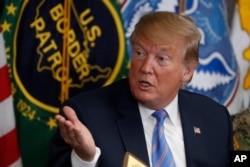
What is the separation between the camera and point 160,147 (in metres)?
1.67

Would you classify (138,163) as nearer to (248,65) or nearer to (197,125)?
(197,125)

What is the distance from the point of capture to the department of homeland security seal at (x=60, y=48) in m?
2.31

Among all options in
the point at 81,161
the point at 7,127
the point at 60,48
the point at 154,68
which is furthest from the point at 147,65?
the point at 7,127

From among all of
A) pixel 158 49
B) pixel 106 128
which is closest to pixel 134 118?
pixel 106 128

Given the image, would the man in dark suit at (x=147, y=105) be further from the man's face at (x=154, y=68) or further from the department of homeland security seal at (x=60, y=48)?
the department of homeland security seal at (x=60, y=48)

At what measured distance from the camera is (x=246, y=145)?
2385 mm

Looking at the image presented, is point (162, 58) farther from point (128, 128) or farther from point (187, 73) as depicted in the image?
point (128, 128)

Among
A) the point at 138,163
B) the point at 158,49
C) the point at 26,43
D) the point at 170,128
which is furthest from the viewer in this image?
the point at 26,43

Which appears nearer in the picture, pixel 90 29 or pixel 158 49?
pixel 158 49

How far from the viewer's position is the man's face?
162 centimetres

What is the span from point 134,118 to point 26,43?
0.82 m

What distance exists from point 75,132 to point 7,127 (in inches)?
41.2

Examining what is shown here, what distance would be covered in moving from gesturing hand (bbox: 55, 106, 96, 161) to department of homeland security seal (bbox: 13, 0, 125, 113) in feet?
3.24

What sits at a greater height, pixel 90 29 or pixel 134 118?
pixel 90 29
